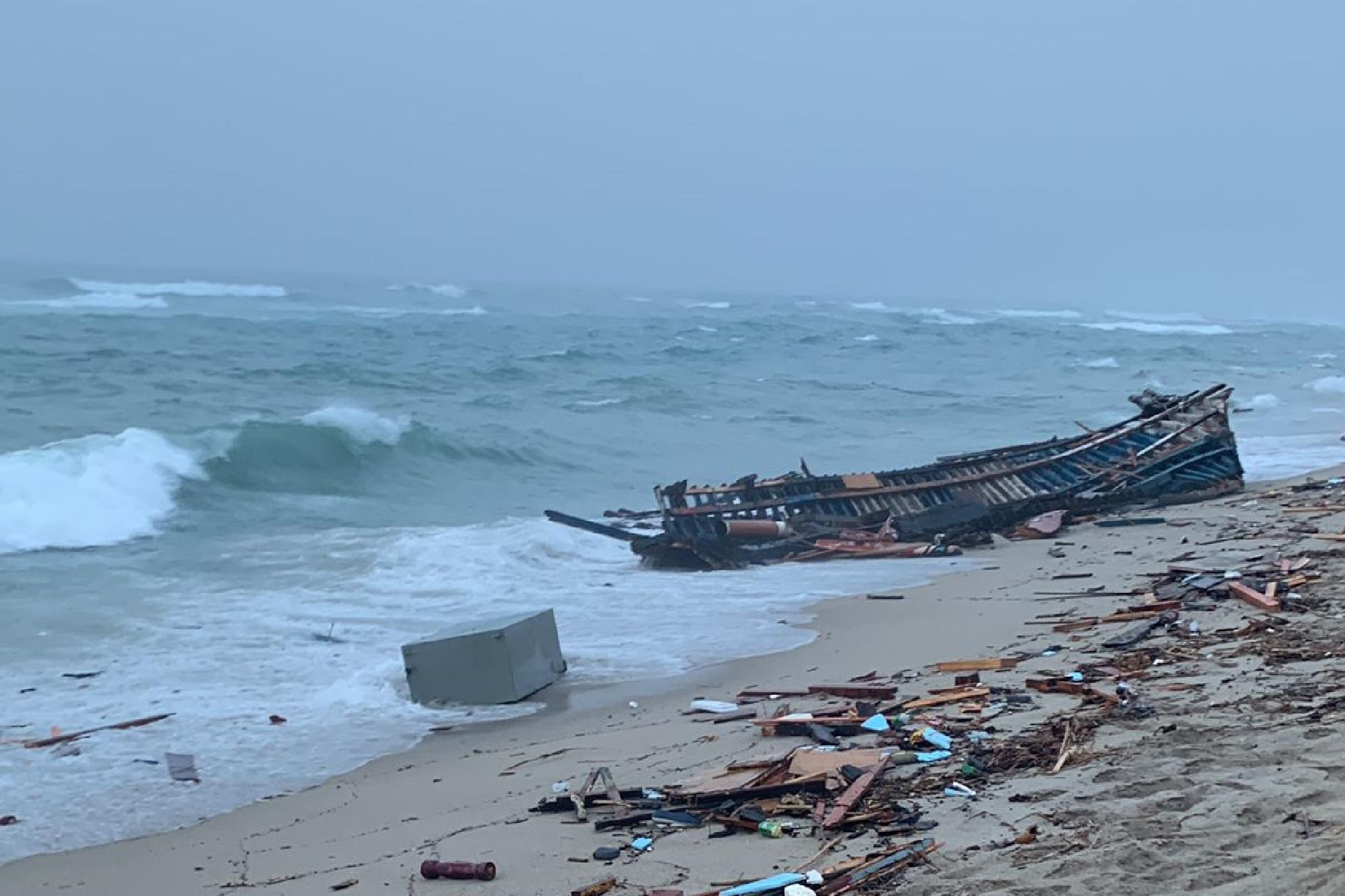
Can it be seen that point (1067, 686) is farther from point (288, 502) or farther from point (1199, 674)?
point (288, 502)

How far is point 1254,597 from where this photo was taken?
31.3 ft

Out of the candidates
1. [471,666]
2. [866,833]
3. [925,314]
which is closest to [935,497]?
[471,666]

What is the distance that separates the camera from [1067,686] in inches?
311

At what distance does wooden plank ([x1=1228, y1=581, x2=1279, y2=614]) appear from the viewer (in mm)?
9273

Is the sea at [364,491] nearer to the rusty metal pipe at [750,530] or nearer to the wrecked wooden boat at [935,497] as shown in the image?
the wrecked wooden boat at [935,497]

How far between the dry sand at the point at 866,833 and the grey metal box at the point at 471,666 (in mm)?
489

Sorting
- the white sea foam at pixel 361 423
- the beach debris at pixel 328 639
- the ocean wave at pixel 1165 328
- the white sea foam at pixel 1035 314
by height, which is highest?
the white sea foam at pixel 1035 314

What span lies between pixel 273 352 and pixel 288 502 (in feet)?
80.6

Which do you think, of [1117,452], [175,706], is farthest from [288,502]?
[1117,452]

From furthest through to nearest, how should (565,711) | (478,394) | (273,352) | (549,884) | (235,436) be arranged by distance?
1. (273,352)
2. (478,394)
3. (235,436)
4. (565,711)
5. (549,884)

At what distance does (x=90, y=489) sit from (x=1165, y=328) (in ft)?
278

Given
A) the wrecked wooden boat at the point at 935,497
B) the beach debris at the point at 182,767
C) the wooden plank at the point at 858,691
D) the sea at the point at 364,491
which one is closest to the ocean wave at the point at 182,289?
the sea at the point at 364,491

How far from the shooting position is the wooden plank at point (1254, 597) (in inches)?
365

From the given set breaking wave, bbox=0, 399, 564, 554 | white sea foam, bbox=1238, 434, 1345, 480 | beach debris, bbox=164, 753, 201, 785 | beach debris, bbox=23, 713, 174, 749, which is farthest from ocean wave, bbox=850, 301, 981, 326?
beach debris, bbox=164, 753, 201, 785
